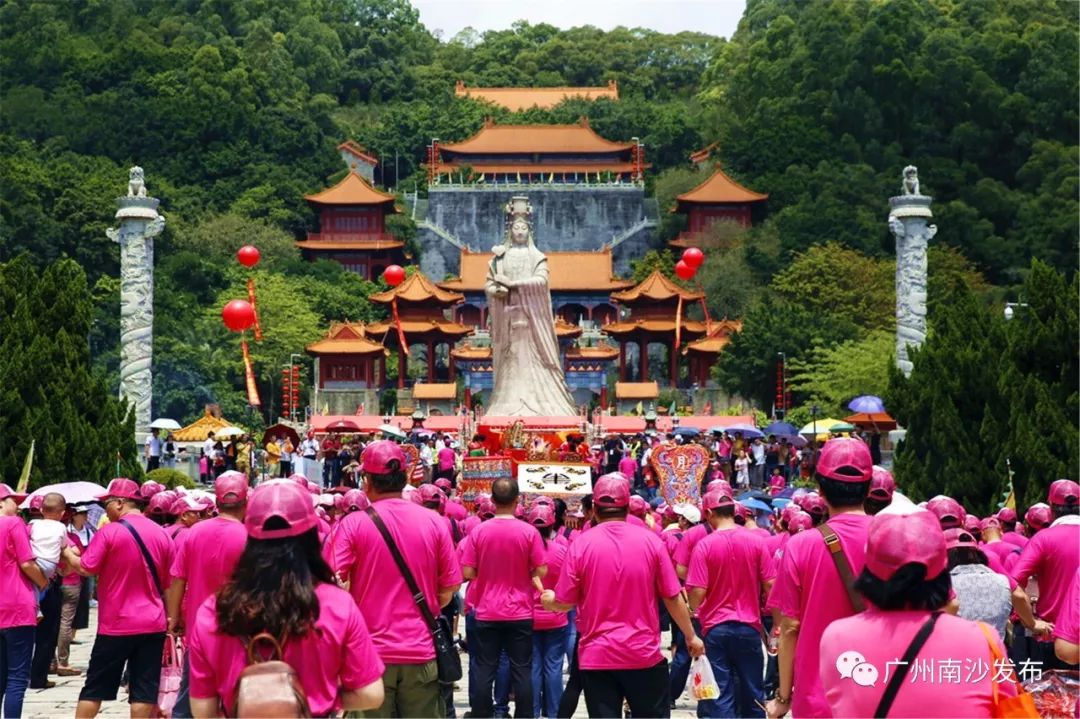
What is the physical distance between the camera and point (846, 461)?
5.70 meters

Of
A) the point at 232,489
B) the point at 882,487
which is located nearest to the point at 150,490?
the point at 232,489

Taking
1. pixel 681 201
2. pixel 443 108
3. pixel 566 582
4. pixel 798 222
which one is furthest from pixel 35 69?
pixel 566 582

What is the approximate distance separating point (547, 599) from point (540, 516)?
246cm

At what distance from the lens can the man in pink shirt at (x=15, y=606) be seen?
26.6 feet

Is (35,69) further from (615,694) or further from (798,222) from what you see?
(615,694)

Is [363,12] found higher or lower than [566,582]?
higher

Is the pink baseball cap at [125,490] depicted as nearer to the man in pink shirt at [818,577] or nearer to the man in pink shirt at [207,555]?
the man in pink shirt at [207,555]

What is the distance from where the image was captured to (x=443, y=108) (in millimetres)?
72188

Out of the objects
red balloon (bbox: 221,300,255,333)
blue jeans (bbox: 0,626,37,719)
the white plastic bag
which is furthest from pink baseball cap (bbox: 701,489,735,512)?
red balloon (bbox: 221,300,255,333)

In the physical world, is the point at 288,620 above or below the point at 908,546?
below

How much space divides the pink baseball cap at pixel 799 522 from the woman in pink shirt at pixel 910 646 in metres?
4.47

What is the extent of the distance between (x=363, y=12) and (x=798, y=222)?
33758 mm

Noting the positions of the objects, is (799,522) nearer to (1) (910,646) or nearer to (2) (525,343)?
(1) (910,646)

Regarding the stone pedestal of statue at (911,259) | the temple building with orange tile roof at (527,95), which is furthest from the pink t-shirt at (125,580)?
the temple building with orange tile roof at (527,95)
